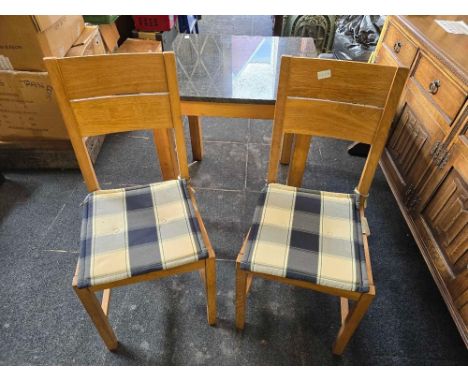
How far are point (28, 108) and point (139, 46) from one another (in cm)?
110

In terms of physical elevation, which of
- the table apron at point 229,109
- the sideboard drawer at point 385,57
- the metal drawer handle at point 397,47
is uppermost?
the metal drawer handle at point 397,47

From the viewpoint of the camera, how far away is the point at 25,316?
1239 millimetres

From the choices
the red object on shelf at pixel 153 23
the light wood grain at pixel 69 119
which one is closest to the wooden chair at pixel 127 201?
the light wood grain at pixel 69 119

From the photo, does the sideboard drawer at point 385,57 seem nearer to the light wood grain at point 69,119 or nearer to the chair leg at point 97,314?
the light wood grain at point 69,119

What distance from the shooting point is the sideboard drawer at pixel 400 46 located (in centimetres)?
139

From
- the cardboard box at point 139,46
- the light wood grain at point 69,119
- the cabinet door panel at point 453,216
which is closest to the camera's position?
the light wood grain at point 69,119

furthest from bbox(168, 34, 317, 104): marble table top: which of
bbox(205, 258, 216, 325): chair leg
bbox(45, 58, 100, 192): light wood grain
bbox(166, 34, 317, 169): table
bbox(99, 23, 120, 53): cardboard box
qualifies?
bbox(99, 23, 120, 53): cardboard box

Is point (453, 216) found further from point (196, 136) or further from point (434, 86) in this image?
point (196, 136)

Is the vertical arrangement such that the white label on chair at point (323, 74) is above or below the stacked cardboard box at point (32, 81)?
above

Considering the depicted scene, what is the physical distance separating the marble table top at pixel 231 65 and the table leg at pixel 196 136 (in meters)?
0.37

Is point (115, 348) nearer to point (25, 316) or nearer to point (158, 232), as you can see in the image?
point (25, 316)

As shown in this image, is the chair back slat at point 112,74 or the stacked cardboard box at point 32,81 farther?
the stacked cardboard box at point 32,81

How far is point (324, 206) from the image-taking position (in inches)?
42.9
